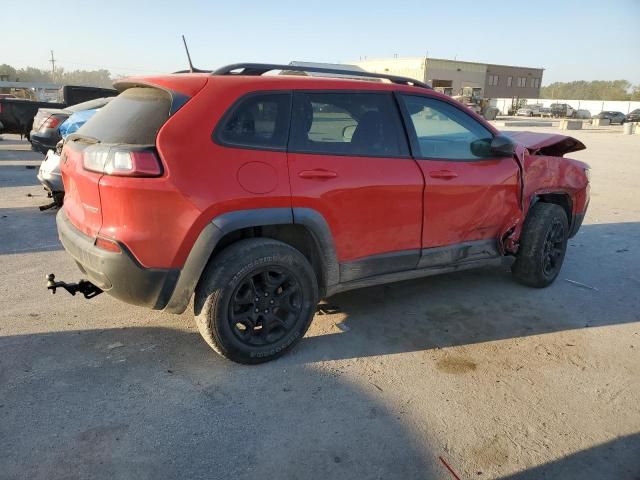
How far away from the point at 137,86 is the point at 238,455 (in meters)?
2.40

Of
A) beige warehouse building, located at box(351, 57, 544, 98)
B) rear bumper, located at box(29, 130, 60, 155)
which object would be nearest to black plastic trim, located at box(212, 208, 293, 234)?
rear bumper, located at box(29, 130, 60, 155)

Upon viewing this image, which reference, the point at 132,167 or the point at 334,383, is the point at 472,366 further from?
the point at 132,167

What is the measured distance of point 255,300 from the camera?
319 centimetres

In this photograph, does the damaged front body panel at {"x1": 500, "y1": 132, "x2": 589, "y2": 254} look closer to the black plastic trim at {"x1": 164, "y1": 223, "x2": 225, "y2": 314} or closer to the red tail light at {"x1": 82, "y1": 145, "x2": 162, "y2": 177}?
the black plastic trim at {"x1": 164, "y1": 223, "x2": 225, "y2": 314}

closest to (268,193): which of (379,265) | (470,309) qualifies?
(379,265)

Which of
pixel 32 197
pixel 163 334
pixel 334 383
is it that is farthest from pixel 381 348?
pixel 32 197

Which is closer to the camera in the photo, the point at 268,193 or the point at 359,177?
the point at 268,193

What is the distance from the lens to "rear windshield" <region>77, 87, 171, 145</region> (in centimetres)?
286

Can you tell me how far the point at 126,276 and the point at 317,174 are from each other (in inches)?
51.9

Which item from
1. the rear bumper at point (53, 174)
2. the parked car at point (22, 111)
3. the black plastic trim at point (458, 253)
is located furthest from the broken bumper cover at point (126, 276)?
the parked car at point (22, 111)

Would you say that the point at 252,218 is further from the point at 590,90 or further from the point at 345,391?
the point at 590,90

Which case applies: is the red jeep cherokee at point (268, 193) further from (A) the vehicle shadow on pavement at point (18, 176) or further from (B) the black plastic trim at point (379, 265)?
(A) the vehicle shadow on pavement at point (18, 176)

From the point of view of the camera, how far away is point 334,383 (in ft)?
10.0

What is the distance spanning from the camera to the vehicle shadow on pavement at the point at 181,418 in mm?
2338
